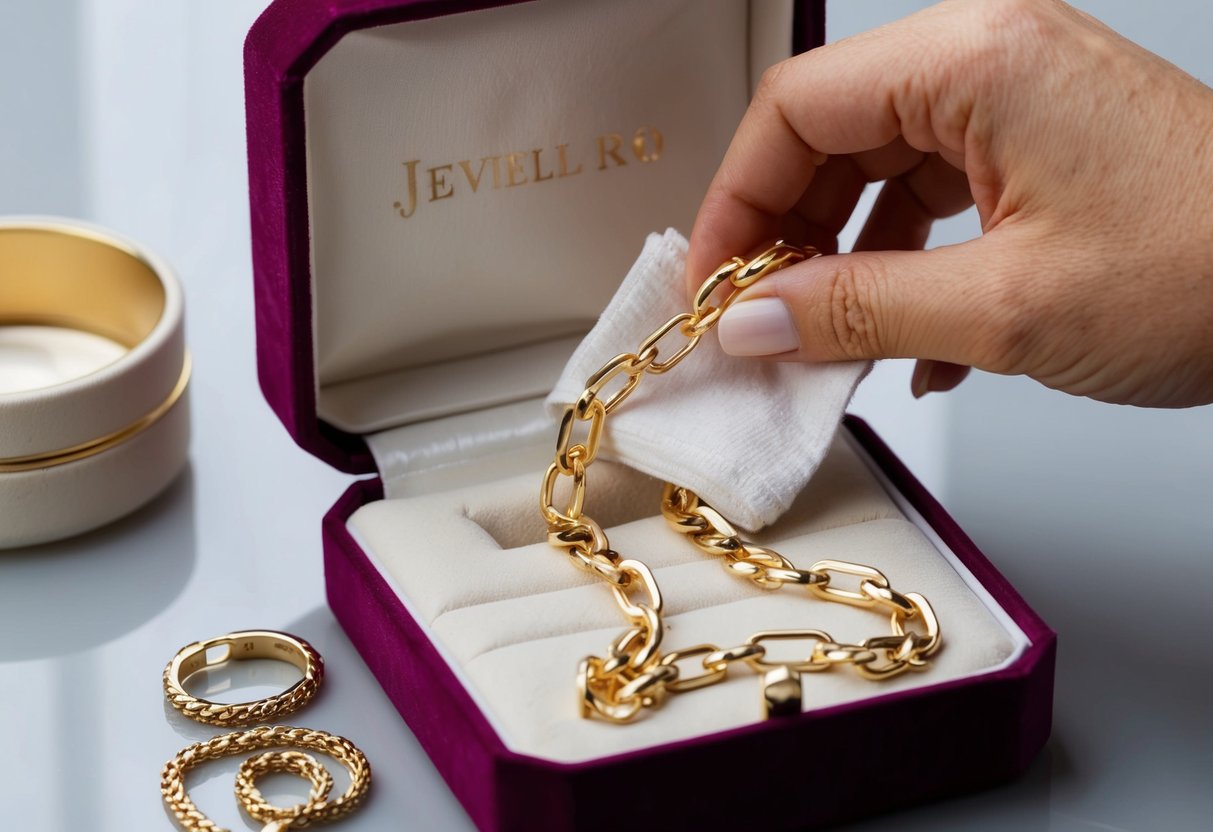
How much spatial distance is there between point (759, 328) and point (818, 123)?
0.54ft

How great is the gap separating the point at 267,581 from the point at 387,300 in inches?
9.8

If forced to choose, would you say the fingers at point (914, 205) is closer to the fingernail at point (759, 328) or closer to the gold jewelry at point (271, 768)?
the fingernail at point (759, 328)

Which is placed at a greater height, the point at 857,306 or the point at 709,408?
the point at 857,306

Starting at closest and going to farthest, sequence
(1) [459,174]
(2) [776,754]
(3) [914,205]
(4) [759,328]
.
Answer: (2) [776,754], (4) [759,328], (1) [459,174], (3) [914,205]

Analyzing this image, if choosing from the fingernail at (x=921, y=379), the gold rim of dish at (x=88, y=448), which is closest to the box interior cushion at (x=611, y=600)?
the fingernail at (x=921, y=379)

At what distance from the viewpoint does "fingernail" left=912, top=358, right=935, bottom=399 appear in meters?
1.56

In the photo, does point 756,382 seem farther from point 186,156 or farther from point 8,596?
point 186,156

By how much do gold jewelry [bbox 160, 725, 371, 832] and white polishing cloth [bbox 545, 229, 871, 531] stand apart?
0.33 m

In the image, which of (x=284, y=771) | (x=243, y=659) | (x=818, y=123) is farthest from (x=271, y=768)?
(x=818, y=123)

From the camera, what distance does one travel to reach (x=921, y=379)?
5.17 ft

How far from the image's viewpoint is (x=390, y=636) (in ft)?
4.28

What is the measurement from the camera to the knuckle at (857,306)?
1.36 m

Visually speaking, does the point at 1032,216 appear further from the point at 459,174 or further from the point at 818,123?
the point at 459,174

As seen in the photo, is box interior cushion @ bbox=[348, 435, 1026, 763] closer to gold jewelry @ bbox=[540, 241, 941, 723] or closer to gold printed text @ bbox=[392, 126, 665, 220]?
gold jewelry @ bbox=[540, 241, 941, 723]
